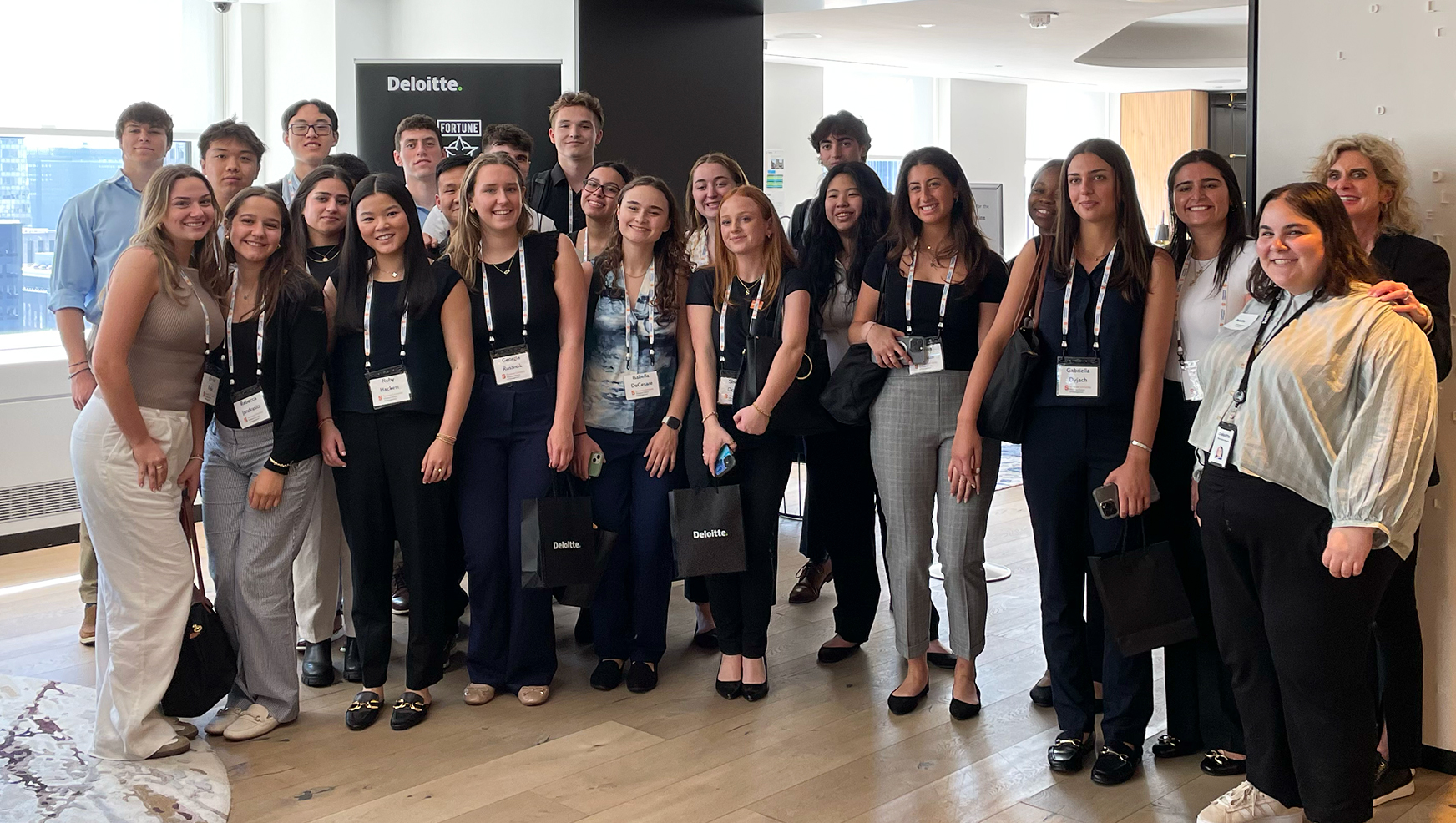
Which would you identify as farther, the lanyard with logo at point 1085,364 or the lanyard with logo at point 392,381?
the lanyard with logo at point 392,381

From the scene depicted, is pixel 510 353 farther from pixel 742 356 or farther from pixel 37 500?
pixel 37 500

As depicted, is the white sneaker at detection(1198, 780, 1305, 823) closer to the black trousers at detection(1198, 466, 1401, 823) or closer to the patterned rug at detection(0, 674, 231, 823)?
the black trousers at detection(1198, 466, 1401, 823)

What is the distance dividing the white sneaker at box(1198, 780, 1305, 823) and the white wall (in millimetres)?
583

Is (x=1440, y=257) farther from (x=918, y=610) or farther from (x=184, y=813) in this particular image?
(x=184, y=813)

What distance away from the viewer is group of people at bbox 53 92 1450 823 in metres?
2.55

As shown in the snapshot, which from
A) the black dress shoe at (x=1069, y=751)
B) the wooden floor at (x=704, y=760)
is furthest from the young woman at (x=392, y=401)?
the black dress shoe at (x=1069, y=751)

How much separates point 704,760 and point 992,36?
8805mm

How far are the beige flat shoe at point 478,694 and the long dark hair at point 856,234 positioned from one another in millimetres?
1493

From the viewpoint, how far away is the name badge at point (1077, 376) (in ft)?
10.00

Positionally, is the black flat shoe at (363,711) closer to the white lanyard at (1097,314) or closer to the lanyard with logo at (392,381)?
the lanyard with logo at (392,381)

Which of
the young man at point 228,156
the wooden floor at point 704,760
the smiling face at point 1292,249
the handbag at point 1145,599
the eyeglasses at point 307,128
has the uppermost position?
the eyeglasses at point 307,128

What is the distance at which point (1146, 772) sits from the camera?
3188mm

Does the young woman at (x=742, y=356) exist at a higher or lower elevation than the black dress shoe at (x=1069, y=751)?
higher

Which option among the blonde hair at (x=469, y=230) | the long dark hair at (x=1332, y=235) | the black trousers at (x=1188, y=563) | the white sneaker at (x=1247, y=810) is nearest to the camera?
the long dark hair at (x=1332, y=235)
